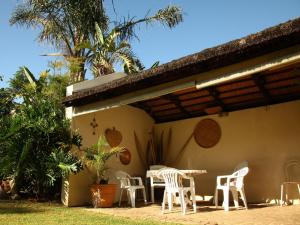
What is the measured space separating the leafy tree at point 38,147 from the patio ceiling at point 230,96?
109 inches

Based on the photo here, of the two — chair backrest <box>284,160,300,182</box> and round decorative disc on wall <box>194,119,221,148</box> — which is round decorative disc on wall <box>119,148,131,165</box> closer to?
round decorative disc on wall <box>194,119,221,148</box>

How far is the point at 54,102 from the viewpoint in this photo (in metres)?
8.85

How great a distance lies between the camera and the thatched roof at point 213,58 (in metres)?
4.79

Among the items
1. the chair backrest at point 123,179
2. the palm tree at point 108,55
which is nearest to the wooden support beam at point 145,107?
the chair backrest at point 123,179

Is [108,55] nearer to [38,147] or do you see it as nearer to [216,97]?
[216,97]

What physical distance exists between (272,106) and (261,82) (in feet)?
3.35

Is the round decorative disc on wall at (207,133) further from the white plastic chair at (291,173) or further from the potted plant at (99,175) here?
the potted plant at (99,175)

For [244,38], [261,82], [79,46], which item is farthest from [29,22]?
[244,38]

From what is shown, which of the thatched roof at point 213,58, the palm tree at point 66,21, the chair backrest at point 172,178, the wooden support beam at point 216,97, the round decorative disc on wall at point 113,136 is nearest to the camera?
the thatched roof at point 213,58

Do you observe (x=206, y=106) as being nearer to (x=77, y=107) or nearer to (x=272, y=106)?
(x=272, y=106)

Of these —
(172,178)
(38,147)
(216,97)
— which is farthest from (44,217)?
(216,97)

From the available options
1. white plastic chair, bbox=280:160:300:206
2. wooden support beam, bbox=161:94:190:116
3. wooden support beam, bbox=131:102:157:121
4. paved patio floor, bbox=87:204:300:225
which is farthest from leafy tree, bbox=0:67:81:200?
white plastic chair, bbox=280:160:300:206

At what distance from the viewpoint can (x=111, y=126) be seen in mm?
9398

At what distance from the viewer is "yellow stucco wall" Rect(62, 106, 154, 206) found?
26.8 ft
